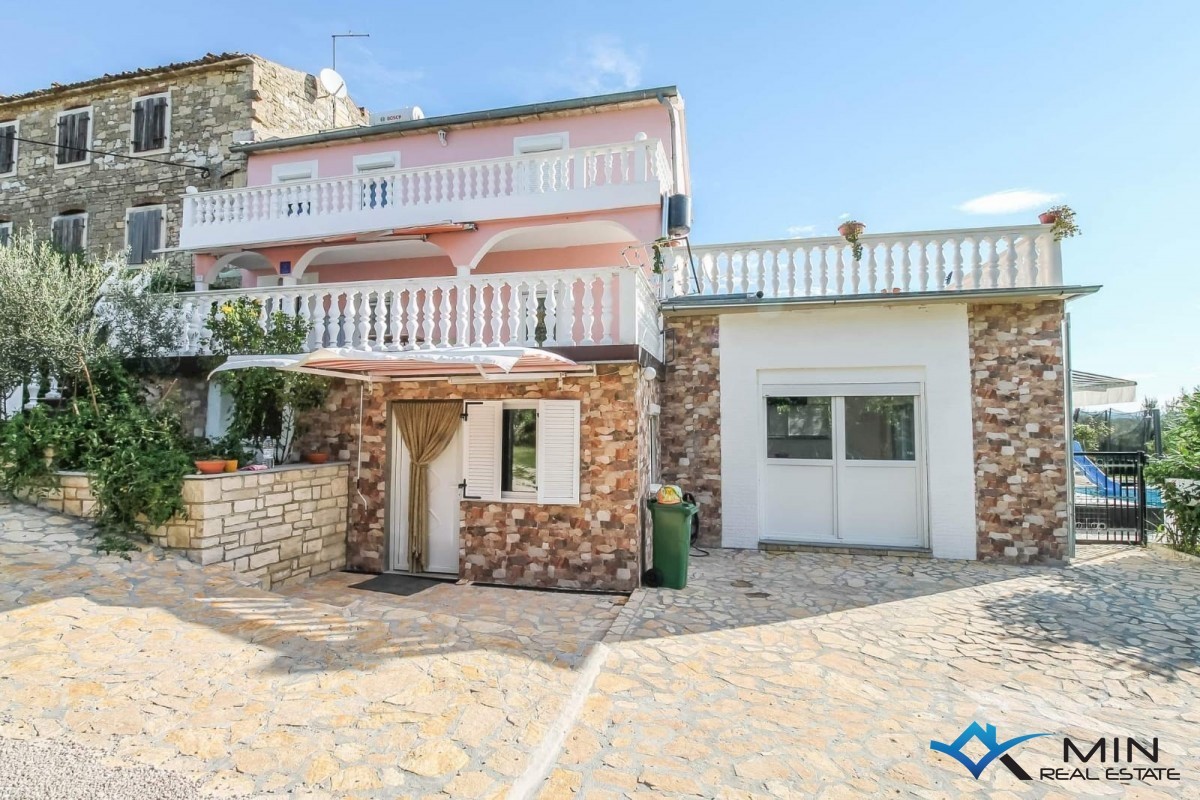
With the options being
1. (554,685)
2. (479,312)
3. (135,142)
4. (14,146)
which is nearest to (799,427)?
(479,312)

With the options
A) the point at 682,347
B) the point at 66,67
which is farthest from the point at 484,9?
the point at 66,67

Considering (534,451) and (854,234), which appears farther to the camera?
(854,234)

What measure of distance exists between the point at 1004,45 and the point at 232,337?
11030mm

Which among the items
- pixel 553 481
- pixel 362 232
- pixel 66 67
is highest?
pixel 66 67

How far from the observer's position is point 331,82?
50.5ft

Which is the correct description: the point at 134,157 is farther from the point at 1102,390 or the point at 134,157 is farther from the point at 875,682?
the point at 1102,390

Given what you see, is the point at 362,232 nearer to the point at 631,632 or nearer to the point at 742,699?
the point at 631,632

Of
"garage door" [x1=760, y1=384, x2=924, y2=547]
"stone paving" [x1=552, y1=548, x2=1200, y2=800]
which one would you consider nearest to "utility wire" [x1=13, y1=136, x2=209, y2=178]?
"garage door" [x1=760, y1=384, x2=924, y2=547]

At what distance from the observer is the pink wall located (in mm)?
11570

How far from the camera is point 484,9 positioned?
8.77 metres

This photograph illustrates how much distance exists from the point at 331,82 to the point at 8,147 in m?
9.86

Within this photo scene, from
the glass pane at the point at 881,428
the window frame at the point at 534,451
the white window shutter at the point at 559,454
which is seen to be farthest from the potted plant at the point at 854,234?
the window frame at the point at 534,451

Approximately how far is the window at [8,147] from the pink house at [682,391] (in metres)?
13.7

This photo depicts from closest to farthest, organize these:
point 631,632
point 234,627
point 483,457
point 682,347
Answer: point 234,627, point 631,632, point 483,457, point 682,347
